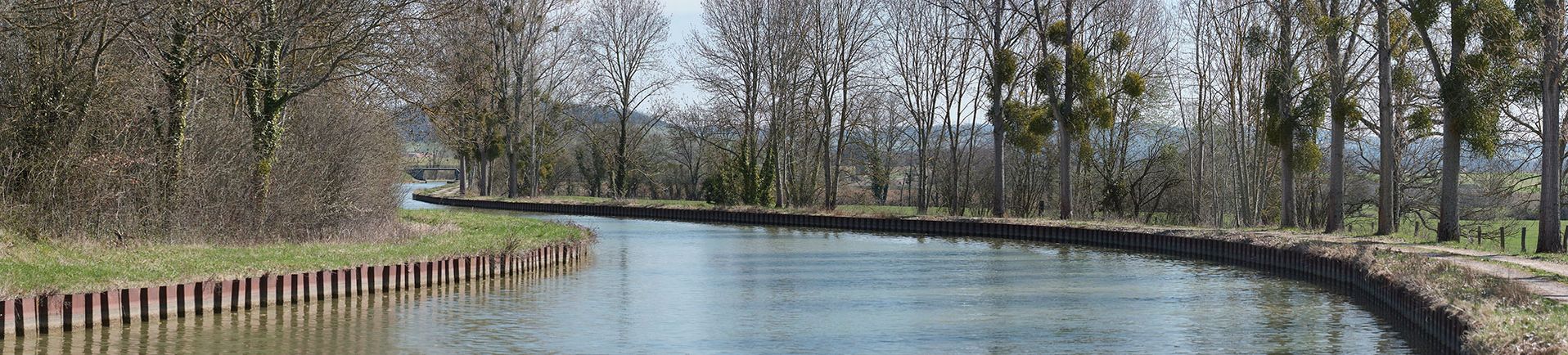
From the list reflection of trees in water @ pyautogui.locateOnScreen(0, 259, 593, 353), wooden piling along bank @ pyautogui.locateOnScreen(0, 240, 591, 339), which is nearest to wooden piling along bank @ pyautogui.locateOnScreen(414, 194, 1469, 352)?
reflection of trees in water @ pyautogui.locateOnScreen(0, 259, 593, 353)

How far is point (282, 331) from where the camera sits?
556 inches

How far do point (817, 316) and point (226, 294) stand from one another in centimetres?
632

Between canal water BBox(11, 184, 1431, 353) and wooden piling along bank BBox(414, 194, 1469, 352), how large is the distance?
36 centimetres

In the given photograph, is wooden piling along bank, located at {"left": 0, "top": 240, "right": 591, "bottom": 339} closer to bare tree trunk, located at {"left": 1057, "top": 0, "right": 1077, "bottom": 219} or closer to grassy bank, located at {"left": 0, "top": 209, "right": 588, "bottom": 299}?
grassy bank, located at {"left": 0, "top": 209, "right": 588, "bottom": 299}

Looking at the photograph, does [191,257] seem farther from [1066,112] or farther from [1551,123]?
[1066,112]

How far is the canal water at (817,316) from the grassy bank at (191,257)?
2.09 feet

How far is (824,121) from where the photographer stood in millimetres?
48688

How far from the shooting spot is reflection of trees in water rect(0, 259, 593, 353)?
12.6 metres

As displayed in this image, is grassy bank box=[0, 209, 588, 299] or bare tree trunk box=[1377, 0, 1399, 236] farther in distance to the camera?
bare tree trunk box=[1377, 0, 1399, 236]

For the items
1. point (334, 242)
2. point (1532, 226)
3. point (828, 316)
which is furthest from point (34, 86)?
point (1532, 226)

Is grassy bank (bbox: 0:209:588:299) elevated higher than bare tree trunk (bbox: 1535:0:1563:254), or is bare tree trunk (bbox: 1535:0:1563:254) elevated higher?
bare tree trunk (bbox: 1535:0:1563:254)

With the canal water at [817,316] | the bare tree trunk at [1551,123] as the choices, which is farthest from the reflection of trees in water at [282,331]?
the bare tree trunk at [1551,123]

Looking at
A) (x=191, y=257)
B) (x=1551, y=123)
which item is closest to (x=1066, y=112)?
(x=1551, y=123)

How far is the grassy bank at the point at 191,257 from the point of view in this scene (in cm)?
1380
